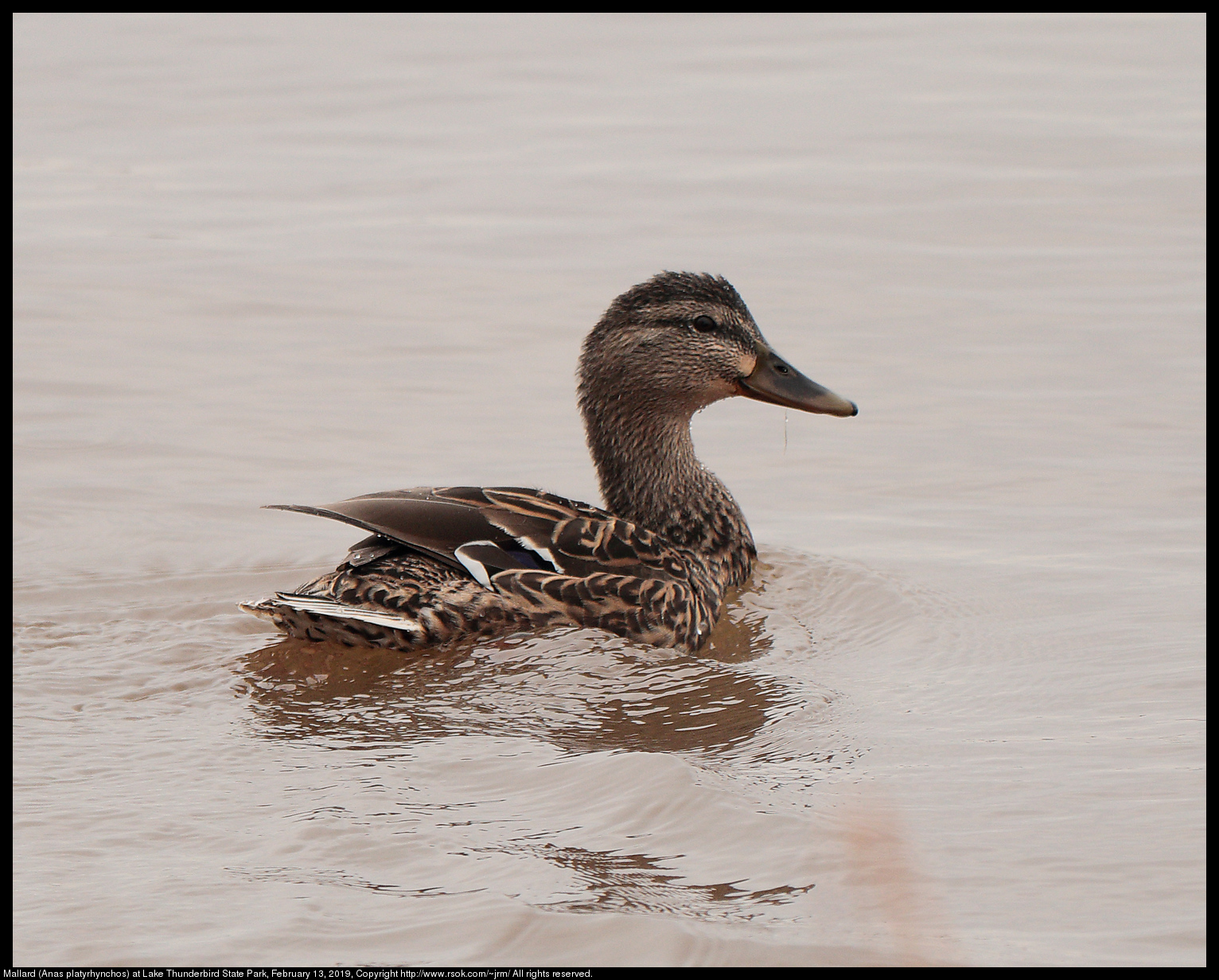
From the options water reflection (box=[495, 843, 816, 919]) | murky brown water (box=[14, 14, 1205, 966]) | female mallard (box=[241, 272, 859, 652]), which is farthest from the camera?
female mallard (box=[241, 272, 859, 652])

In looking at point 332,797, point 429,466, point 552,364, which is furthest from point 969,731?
point 552,364

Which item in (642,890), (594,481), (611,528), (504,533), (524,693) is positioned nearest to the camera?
(642,890)

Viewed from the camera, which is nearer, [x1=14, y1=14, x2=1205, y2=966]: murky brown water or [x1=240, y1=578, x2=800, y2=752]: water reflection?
[x1=14, y1=14, x2=1205, y2=966]: murky brown water

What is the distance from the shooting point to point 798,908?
13.5 ft

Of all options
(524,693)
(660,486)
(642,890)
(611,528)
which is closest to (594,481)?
(660,486)

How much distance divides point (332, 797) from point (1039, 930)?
1.87m

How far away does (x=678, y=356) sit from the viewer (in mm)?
7352

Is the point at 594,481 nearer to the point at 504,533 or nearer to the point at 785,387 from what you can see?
the point at 785,387

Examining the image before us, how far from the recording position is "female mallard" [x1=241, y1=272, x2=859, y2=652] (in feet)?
20.2

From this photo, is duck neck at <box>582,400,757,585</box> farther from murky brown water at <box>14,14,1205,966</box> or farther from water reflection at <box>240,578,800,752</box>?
water reflection at <box>240,578,800,752</box>

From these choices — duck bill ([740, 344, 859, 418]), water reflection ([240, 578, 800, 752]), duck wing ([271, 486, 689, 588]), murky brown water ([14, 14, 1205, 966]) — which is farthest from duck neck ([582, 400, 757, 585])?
water reflection ([240, 578, 800, 752])

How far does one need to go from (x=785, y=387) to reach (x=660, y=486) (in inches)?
26.0

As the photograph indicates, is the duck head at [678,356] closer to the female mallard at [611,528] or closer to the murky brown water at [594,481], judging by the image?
the female mallard at [611,528]

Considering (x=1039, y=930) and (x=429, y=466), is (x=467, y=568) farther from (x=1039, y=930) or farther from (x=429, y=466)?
(x=1039, y=930)
